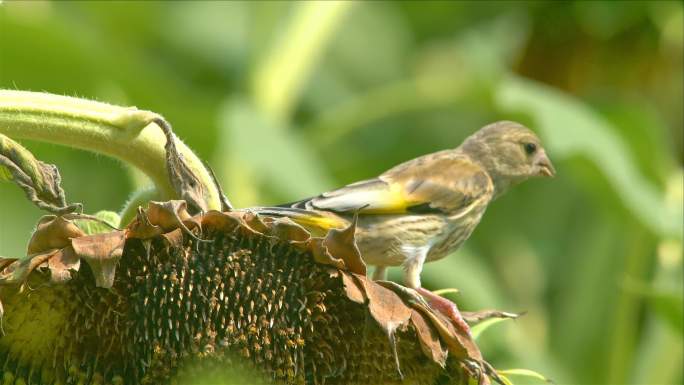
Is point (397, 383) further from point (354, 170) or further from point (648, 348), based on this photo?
point (354, 170)

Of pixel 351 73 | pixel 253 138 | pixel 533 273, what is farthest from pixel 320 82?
pixel 253 138

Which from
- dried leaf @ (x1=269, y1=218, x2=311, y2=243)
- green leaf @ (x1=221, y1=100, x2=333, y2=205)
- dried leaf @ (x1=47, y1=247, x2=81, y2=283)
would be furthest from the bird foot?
green leaf @ (x1=221, y1=100, x2=333, y2=205)

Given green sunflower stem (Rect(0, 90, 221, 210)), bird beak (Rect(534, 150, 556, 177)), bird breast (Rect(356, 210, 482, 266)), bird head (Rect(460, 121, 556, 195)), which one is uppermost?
bird head (Rect(460, 121, 556, 195))

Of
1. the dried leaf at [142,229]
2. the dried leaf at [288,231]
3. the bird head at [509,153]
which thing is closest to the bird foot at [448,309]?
the dried leaf at [288,231]

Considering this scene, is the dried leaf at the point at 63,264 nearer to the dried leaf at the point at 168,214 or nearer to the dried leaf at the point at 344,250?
the dried leaf at the point at 168,214

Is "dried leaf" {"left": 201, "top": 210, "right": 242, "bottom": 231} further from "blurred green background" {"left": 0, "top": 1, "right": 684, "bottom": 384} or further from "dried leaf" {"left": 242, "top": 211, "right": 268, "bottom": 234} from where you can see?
"blurred green background" {"left": 0, "top": 1, "right": 684, "bottom": 384}

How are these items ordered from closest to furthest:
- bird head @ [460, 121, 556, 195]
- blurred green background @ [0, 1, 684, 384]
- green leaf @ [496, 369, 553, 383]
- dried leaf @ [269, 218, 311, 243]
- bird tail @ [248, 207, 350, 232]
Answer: dried leaf @ [269, 218, 311, 243] < green leaf @ [496, 369, 553, 383] < bird tail @ [248, 207, 350, 232] < bird head @ [460, 121, 556, 195] < blurred green background @ [0, 1, 684, 384]

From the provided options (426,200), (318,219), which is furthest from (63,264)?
(426,200)

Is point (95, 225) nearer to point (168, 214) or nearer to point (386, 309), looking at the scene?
point (168, 214)
